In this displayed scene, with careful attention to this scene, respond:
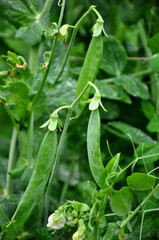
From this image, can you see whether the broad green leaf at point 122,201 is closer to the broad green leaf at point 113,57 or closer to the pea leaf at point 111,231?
the pea leaf at point 111,231

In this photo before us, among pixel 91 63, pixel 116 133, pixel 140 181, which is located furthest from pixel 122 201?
pixel 116 133

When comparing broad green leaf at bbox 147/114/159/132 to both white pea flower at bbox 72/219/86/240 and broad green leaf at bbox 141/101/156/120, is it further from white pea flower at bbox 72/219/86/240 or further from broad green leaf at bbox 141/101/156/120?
white pea flower at bbox 72/219/86/240

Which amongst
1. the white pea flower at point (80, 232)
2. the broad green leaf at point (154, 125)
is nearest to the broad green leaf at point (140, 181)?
the white pea flower at point (80, 232)

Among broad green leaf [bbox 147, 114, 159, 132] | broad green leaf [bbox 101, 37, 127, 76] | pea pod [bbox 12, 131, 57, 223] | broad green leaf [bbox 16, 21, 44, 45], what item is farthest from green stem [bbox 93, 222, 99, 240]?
broad green leaf [bbox 101, 37, 127, 76]

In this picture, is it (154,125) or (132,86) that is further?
(132,86)

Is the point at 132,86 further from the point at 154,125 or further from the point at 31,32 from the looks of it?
the point at 31,32

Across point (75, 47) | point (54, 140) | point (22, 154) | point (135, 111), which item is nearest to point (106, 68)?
point (135, 111)

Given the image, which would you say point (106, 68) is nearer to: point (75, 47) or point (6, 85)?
point (75, 47)
